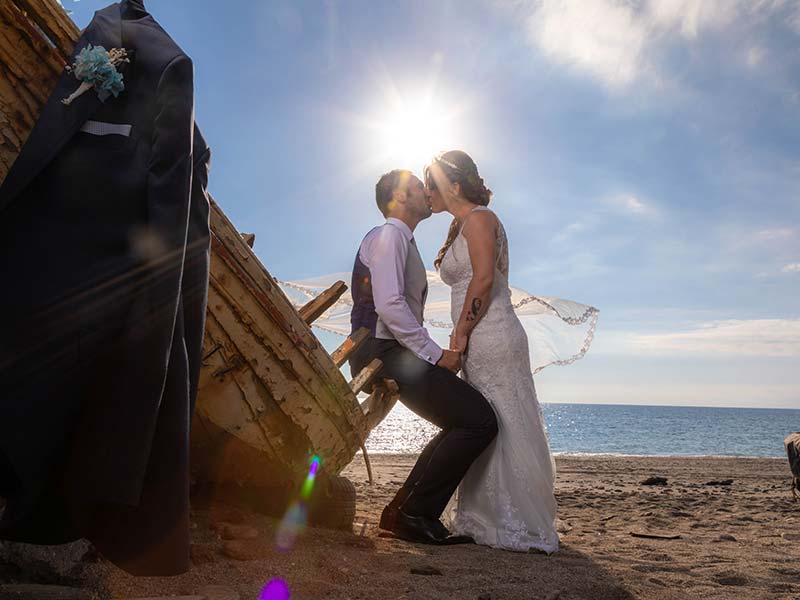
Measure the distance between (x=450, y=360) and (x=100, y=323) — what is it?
92.9 inches

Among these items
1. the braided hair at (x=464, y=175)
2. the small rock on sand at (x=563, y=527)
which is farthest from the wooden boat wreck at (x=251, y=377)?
the small rock on sand at (x=563, y=527)

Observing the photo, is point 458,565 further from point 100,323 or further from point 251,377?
point 100,323

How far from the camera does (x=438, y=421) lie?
3.62m

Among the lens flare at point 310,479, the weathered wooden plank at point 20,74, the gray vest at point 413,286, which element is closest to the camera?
the weathered wooden plank at point 20,74

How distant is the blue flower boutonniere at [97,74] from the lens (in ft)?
5.64

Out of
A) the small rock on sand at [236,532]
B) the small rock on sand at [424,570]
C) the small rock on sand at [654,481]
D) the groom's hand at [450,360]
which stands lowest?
the small rock on sand at [654,481]

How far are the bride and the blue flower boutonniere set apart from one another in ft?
7.93

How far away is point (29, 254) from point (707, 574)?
305cm

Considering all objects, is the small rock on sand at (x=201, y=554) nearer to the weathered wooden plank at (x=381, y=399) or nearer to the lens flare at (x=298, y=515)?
the lens flare at (x=298, y=515)

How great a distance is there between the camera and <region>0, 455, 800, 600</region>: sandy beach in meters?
2.04

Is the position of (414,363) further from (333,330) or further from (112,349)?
(112,349)

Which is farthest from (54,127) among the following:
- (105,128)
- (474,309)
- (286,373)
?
(474,309)

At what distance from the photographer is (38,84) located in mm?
1952

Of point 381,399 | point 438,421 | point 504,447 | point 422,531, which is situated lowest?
point 422,531
